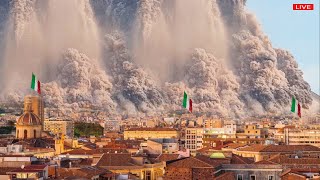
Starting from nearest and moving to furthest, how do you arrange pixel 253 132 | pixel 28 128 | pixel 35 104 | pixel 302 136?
pixel 28 128 < pixel 302 136 < pixel 253 132 < pixel 35 104

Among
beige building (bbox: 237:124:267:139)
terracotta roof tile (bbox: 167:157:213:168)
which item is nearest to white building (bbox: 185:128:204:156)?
beige building (bbox: 237:124:267:139)

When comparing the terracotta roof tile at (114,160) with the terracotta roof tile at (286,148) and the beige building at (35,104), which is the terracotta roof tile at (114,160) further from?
the beige building at (35,104)

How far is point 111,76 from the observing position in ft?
362

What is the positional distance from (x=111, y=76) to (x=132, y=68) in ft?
10.4

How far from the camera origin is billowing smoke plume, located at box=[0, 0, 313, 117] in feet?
344

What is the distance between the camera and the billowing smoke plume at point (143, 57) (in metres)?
105

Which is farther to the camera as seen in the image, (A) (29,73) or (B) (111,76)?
(B) (111,76)

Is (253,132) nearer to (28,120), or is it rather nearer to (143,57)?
(28,120)

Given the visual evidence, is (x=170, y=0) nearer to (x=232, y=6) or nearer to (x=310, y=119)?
(x=232, y=6)

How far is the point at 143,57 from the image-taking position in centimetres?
11069

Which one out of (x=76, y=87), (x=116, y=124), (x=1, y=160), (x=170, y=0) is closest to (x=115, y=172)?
(x=1, y=160)

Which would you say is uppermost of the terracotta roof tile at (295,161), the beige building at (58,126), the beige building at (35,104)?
the beige building at (35,104)

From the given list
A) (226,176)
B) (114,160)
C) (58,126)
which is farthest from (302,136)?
(226,176)

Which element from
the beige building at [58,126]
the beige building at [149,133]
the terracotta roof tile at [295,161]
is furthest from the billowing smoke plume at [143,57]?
the terracotta roof tile at [295,161]
